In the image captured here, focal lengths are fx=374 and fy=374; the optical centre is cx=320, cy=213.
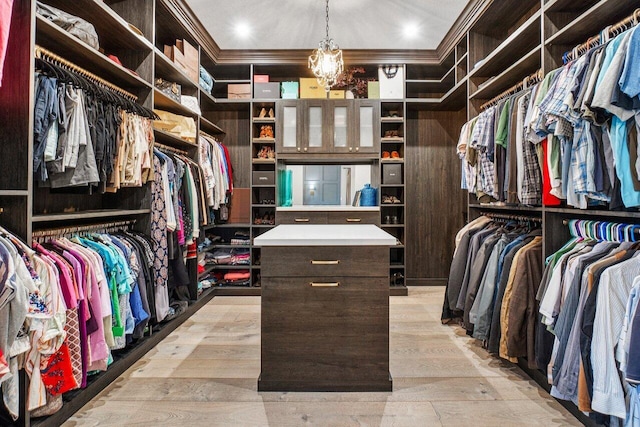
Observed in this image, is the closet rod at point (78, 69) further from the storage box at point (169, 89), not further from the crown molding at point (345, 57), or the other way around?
the crown molding at point (345, 57)

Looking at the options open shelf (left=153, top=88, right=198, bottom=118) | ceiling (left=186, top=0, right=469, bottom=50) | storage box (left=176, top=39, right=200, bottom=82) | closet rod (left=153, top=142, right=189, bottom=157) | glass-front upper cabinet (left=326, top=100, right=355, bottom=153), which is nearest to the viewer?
open shelf (left=153, top=88, right=198, bottom=118)

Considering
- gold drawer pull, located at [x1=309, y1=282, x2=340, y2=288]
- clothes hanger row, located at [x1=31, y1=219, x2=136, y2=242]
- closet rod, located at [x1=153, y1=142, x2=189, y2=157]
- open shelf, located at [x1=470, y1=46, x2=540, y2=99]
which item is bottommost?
gold drawer pull, located at [x1=309, y1=282, x2=340, y2=288]

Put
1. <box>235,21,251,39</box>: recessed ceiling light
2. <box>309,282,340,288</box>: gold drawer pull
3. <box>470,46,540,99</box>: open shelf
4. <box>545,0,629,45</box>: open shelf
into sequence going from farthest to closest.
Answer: <box>235,21,251,39</box>: recessed ceiling light, <box>470,46,540,99</box>: open shelf, <box>309,282,340,288</box>: gold drawer pull, <box>545,0,629,45</box>: open shelf

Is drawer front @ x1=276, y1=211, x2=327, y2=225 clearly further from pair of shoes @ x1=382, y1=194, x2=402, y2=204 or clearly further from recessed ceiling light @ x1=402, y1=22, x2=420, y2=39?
recessed ceiling light @ x1=402, y1=22, x2=420, y2=39

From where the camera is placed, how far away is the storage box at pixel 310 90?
4.31 metres

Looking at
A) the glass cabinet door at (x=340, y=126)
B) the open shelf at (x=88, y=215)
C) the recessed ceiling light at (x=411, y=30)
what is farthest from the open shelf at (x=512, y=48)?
the open shelf at (x=88, y=215)

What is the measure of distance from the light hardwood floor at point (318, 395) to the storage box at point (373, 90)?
2.72 meters

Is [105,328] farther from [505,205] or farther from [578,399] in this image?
[505,205]

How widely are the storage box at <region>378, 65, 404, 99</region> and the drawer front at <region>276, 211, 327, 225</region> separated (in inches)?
60.8

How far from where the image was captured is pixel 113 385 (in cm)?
213

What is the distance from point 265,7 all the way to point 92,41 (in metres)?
1.54

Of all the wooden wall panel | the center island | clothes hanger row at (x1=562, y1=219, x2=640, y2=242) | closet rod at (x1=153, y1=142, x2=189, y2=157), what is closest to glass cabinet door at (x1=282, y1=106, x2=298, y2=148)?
closet rod at (x1=153, y1=142, x2=189, y2=157)

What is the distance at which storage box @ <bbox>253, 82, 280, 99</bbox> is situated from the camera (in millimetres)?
4273

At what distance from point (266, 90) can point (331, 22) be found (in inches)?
45.6
